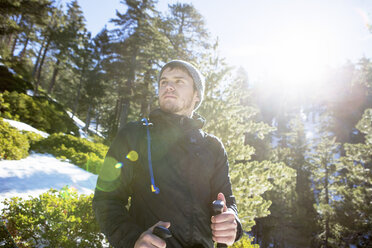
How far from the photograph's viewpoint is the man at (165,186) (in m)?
1.41

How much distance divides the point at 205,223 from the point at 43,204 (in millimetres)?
3219

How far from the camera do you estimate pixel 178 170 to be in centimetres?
173

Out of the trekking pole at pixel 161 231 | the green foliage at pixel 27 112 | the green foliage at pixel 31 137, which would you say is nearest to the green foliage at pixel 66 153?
the green foliage at pixel 31 137

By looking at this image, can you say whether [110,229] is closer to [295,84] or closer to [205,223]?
[205,223]

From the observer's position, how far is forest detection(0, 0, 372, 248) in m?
5.82

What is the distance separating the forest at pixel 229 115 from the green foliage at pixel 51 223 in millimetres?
3116

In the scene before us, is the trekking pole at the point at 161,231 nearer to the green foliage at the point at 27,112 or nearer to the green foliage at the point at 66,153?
the green foliage at the point at 66,153

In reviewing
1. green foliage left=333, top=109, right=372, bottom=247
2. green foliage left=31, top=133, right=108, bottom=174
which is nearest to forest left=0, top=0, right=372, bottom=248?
green foliage left=333, top=109, right=372, bottom=247

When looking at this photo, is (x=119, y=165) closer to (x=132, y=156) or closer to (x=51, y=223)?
(x=132, y=156)

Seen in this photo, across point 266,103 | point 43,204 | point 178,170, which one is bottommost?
point 43,204

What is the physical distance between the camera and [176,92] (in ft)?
7.09

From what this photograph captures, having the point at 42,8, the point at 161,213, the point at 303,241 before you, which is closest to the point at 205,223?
the point at 161,213

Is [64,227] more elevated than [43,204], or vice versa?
[43,204]

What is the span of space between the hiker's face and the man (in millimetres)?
30
